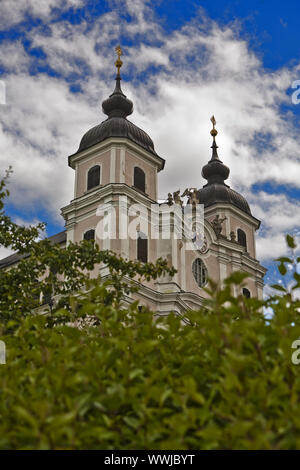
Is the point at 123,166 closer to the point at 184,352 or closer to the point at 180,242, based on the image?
the point at 180,242

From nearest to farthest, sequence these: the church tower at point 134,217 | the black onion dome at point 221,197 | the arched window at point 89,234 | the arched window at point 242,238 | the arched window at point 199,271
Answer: the church tower at point 134,217 < the arched window at point 89,234 < the arched window at point 199,271 < the arched window at point 242,238 < the black onion dome at point 221,197

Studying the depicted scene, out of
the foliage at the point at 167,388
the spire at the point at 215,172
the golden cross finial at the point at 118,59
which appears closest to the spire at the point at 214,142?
the spire at the point at 215,172

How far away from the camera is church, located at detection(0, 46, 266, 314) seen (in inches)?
1257

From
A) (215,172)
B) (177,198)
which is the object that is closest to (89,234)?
(177,198)

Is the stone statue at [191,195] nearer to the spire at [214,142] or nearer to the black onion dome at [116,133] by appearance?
the black onion dome at [116,133]

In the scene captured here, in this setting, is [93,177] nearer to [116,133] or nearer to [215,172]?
[116,133]

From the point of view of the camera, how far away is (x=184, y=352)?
12.7 ft

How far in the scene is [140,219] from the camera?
1302 inches

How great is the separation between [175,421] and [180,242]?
31094mm

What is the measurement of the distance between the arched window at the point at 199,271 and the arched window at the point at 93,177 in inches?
279

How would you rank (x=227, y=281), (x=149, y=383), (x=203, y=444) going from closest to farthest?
1. (x=203, y=444)
2. (x=149, y=383)
3. (x=227, y=281)

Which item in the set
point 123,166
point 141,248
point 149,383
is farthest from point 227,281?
point 123,166

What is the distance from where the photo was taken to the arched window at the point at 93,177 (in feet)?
114

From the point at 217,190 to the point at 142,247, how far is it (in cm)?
1235
